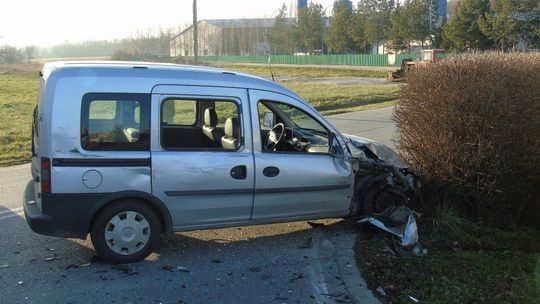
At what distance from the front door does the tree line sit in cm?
3142

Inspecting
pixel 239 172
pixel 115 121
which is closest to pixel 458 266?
pixel 239 172

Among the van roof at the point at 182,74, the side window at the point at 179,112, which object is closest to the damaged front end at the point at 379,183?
the van roof at the point at 182,74

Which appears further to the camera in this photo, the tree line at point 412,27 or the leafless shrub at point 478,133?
the tree line at point 412,27

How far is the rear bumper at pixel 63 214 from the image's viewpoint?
4.66 m

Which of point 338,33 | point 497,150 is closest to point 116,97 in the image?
point 497,150

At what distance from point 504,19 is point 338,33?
108ft

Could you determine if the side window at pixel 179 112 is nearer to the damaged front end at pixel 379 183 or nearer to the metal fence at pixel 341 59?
the damaged front end at pixel 379 183

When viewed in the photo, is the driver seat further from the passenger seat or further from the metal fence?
the metal fence

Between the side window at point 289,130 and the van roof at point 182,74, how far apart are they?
0.73 ft

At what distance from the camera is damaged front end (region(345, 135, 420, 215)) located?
5969mm

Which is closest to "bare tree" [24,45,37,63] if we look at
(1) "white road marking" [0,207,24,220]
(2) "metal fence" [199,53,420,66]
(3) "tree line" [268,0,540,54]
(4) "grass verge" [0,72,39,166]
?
(2) "metal fence" [199,53,420,66]

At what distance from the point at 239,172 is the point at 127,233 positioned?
1.16 meters

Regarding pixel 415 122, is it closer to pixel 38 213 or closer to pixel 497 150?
pixel 497 150

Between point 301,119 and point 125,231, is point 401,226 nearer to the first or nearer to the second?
point 301,119
